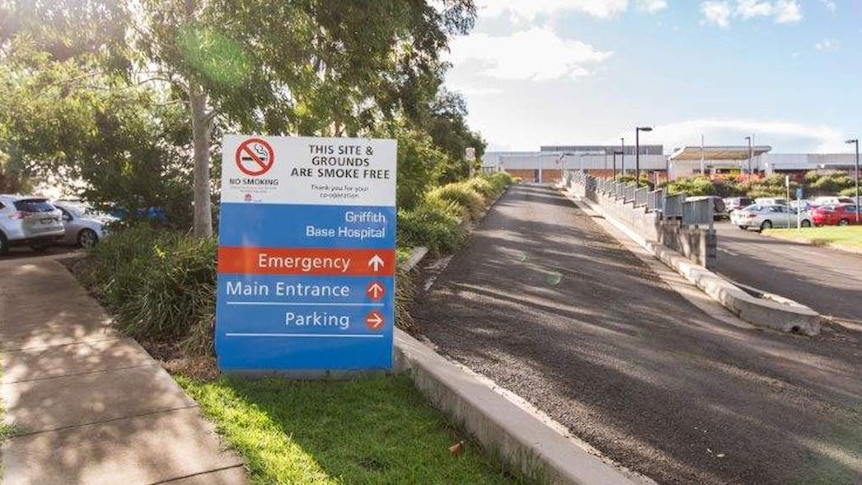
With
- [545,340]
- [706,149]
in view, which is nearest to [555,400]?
[545,340]

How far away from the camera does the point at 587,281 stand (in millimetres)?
10961

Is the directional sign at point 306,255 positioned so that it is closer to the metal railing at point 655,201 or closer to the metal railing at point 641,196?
the metal railing at point 655,201

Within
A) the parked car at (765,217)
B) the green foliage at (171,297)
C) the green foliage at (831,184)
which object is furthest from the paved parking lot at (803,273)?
the green foliage at (831,184)

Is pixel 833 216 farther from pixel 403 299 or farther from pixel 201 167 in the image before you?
pixel 201 167

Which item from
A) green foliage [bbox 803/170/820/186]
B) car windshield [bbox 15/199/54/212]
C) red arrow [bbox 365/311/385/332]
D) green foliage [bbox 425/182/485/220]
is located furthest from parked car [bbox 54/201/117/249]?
green foliage [bbox 803/170/820/186]

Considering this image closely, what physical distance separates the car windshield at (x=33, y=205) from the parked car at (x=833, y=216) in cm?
3593

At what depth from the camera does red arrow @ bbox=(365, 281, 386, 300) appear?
5477mm

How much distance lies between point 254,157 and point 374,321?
1691 millimetres

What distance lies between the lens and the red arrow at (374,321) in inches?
216

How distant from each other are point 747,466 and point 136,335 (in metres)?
5.65

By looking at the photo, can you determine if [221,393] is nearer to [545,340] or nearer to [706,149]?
[545,340]

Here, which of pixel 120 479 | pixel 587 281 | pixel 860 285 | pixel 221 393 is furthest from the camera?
pixel 860 285

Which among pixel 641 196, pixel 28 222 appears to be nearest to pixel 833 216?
pixel 641 196

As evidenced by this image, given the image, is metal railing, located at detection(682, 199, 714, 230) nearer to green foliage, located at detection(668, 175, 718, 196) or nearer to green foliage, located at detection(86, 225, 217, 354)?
green foliage, located at detection(86, 225, 217, 354)
